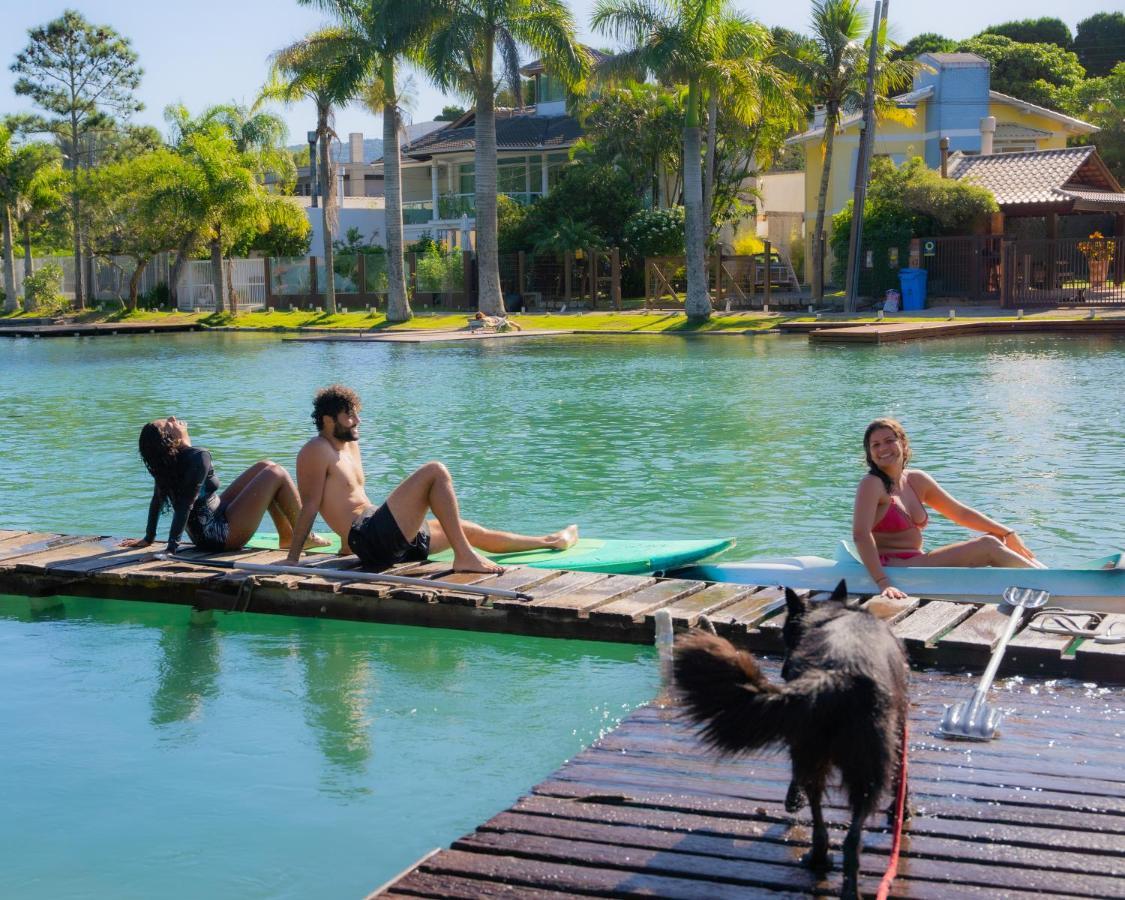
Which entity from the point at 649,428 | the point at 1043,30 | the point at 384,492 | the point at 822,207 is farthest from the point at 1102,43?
the point at 384,492

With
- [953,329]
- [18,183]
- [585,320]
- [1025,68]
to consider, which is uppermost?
[1025,68]

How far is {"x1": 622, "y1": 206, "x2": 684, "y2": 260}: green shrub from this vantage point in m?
44.6

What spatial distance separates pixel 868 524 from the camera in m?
7.93

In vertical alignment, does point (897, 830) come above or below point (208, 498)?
below

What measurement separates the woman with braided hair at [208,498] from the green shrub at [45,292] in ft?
169

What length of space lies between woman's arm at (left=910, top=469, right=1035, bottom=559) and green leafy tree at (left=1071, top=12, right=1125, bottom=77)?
71657 mm

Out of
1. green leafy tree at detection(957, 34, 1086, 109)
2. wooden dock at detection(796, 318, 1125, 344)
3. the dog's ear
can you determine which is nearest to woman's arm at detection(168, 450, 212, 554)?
the dog's ear

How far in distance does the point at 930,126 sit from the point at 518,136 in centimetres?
1688

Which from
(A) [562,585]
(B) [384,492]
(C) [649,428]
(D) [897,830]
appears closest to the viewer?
(D) [897,830]

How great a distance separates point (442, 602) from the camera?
8359 mm

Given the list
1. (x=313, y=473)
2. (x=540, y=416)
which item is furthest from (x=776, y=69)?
(x=313, y=473)

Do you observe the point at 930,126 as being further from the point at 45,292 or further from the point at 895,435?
the point at 895,435

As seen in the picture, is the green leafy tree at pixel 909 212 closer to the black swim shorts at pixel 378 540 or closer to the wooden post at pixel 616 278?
the wooden post at pixel 616 278

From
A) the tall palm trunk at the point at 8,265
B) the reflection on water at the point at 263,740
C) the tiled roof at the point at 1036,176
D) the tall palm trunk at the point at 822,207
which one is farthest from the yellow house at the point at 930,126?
the reflection on water at the point at 263,740
